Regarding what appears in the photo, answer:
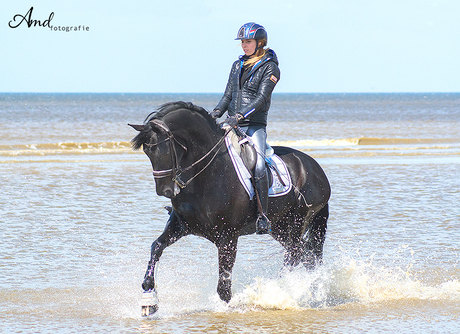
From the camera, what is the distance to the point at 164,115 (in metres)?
5.50

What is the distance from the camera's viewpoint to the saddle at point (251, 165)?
5.98 m

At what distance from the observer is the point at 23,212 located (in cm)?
1072

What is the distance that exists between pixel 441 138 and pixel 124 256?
983 inches

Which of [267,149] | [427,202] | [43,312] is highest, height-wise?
[267,149]

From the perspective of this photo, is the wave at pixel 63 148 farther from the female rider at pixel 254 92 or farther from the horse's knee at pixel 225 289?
the horse's knee at pixel 225 289

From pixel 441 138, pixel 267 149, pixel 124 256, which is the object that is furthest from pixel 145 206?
pixel 441 138

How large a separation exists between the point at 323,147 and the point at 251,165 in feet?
64.2

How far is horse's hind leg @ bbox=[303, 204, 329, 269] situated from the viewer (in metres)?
6.93

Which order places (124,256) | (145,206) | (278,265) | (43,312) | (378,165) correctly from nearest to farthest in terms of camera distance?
(43,312), (278,265), (124,256), (145,206), (378,165)

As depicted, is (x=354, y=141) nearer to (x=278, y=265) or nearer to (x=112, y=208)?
(x=112, y=208)
